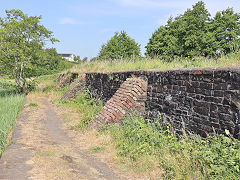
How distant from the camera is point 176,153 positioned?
146 inches

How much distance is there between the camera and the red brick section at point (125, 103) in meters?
5.76

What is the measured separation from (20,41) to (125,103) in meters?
11.1

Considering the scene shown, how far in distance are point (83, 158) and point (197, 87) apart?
2.81m

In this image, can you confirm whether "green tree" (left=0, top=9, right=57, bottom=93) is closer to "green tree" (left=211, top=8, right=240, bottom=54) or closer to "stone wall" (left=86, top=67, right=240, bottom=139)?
"stone wall" (left=86, top=67, right=240, bottom=139)

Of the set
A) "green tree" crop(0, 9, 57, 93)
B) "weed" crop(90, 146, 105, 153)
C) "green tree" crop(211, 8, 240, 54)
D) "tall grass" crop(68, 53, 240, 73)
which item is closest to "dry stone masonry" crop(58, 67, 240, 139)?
"tall grass" crop(68, 53, 240, 73)

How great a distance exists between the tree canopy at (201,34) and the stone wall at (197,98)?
1869 cm

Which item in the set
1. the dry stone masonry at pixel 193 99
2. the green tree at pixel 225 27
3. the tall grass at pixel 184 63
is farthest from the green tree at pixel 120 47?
the dry stone masonry at pixel 193 99

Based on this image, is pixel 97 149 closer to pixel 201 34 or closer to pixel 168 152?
pixel 168 152

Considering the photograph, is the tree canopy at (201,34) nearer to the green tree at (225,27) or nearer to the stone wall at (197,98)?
the green tree at (225,27)

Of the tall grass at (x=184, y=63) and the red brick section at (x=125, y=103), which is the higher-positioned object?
the tall grass at (x=184, y=63)

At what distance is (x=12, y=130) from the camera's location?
6039 millimetres

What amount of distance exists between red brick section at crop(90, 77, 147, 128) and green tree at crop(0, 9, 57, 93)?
9.58 m

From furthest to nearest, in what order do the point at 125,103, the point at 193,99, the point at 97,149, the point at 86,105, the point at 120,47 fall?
the point at 120,47
the point at 86,105
the point at 125,103
the point at 97,149
the point at 193,99

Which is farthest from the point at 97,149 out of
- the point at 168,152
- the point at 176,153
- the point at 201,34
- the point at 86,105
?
the point at 201,34
